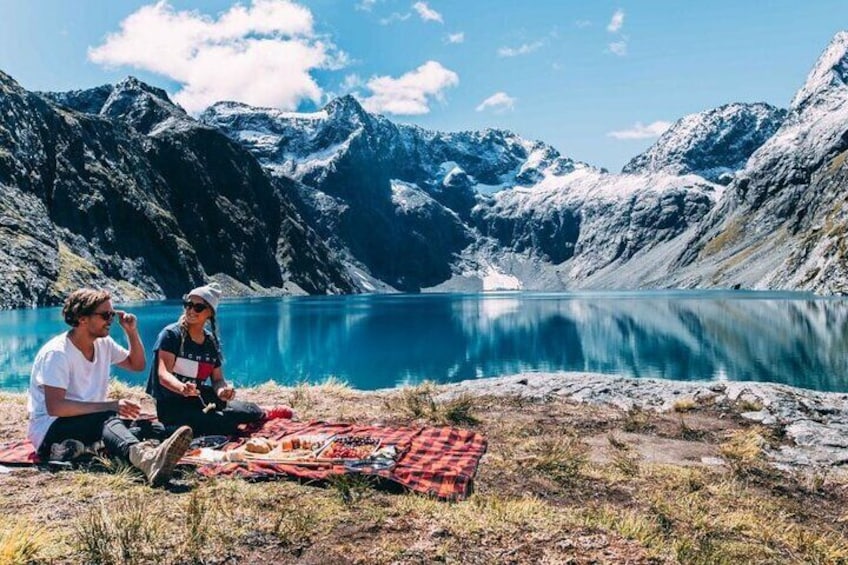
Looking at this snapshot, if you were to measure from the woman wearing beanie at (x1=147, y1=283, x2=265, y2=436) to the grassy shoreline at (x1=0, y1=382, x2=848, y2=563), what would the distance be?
1858 mm

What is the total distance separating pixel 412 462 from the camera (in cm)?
842

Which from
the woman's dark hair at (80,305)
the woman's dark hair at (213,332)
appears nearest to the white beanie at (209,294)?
the woman's dark hair at (213,332)

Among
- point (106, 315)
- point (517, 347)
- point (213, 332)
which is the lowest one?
point (517, 347)

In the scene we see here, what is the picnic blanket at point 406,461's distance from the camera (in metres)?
7.65

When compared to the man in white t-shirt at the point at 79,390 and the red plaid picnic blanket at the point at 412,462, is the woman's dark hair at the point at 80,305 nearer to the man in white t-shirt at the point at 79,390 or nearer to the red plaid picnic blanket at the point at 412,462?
the man in white t-shirt at the point at 79,390

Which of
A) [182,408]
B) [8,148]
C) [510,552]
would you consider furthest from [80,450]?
[8,148]

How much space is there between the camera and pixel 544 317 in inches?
3543

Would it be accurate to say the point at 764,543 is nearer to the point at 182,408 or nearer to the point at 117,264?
the point at 182,408

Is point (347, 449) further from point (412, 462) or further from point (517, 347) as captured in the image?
point (517, 347)

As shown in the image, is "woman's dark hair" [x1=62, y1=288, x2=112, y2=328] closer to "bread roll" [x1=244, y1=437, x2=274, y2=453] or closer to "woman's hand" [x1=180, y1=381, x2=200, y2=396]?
"woman's hand" [x1=180, y1=381, x2=200, y2=396]

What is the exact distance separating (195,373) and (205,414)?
66 centimetres

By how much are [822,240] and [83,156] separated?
171 m

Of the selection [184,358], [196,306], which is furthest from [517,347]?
[196,306]

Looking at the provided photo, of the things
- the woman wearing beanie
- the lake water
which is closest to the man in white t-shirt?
the woman wearing beanie
